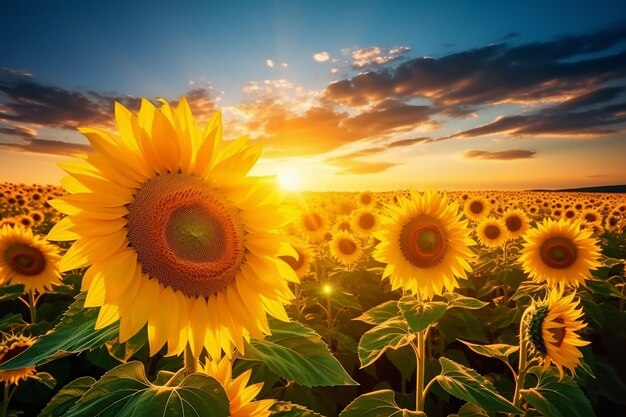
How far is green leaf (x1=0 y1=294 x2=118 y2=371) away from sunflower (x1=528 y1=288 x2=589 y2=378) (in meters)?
3.47

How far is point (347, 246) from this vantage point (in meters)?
10.6

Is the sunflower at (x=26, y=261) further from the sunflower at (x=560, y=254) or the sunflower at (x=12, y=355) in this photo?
the sunflower at (x=560, y=254)

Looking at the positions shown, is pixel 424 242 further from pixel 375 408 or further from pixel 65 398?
pixel 65 398

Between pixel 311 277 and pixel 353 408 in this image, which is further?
pixel 311 277

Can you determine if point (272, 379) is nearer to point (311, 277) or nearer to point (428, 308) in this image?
point (428, 308)

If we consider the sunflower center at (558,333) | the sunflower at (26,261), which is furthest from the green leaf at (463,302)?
the sunflower at (26,261)

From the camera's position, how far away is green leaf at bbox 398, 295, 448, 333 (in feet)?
10.3

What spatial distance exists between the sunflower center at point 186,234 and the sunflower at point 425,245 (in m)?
3.47

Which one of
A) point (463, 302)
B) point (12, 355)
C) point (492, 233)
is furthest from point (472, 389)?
point (492, 233)

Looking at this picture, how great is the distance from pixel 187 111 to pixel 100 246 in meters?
0.68

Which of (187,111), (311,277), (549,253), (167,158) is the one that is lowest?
(311,277)

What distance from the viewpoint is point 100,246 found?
1.75m

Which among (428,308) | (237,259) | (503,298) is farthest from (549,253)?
(237,259)

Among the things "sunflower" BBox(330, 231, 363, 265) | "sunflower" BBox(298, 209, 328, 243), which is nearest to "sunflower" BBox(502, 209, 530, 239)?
"sunflower" BBox(330, 231, 363, 265)
